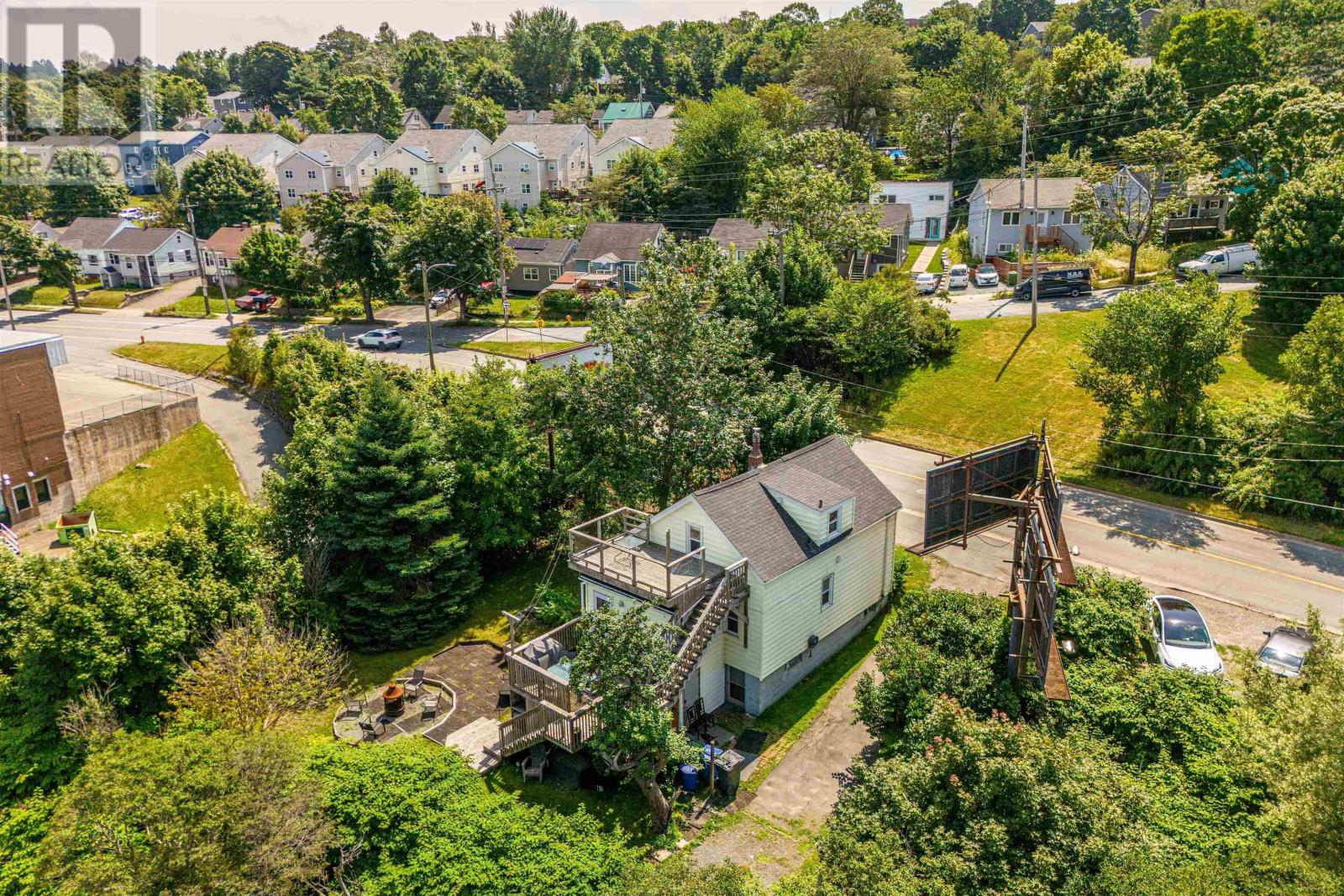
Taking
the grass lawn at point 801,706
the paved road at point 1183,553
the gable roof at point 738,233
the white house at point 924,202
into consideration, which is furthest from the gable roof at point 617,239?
the grass lawn at point 801,706

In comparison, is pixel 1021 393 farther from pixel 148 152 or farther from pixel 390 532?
pixel 148 152

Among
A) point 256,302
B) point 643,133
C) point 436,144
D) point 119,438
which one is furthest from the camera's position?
point 643,133

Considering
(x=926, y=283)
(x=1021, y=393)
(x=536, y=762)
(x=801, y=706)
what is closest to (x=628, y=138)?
(x=926, y=283)

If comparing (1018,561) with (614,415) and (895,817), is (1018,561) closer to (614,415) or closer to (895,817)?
(895,817)

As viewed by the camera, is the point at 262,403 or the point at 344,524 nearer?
the point at 344,524

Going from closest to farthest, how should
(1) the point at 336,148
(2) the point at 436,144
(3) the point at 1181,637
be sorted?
(3) the point at 1181,637
(2) the point at 436,144
(1) the point at 336,148

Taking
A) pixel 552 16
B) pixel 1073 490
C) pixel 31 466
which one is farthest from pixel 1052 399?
pixel 552 16
